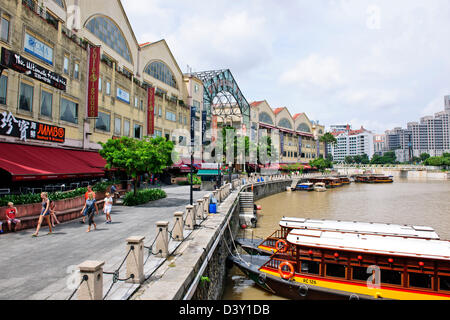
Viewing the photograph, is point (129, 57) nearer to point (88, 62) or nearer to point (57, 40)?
point (88, 62)

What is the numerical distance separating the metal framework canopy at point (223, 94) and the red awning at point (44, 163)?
36.8 metres

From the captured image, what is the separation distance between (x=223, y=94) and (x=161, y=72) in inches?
1122

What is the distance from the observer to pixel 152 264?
886 cm

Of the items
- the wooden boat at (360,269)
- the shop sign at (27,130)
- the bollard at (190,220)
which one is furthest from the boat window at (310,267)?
the shop sign at (27,130)

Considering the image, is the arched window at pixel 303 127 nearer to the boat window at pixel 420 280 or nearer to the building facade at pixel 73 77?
the building facade at pixel 73 77

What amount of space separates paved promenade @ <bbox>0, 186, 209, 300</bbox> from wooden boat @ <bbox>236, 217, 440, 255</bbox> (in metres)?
6.18

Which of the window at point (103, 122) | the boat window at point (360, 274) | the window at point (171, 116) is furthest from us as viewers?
the window at point (171, 116)

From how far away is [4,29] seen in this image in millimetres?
18500

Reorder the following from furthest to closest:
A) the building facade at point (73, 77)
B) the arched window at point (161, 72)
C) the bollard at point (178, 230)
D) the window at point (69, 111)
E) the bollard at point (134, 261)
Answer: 1. the arched window at point (161, 72)
2. the window at point (69, 111)
3. the building facade at point (73, 77)
4. the bollard at point (178, 230)
5. the bollard at point (134, 261)

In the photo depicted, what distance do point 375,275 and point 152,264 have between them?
792cm

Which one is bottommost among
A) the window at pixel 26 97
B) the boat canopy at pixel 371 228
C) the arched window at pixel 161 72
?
the boat canopy at pixel 371 228

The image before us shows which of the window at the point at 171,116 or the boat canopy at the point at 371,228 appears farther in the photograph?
the window at the point at 171,116

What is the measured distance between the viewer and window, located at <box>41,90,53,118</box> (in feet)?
72.4

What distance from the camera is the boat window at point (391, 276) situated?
34.5 feet
